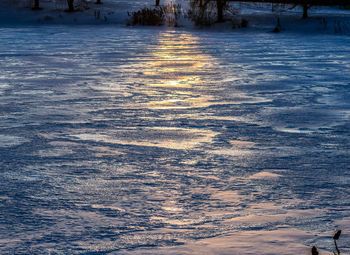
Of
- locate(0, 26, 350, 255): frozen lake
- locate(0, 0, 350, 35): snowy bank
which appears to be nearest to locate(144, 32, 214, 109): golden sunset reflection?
locate(0, 26, 350, 255): frozen lake

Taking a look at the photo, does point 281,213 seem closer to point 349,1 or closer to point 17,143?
point 17,143

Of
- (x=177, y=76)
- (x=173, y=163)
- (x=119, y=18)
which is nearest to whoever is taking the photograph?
(x=173, y=163)

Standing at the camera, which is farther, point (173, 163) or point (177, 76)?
point (177, 76)

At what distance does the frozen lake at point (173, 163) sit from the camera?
2.79m

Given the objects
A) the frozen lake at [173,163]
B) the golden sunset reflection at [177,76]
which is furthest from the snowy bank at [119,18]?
the frozen lake at [173,163]

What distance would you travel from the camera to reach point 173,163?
13.5ft

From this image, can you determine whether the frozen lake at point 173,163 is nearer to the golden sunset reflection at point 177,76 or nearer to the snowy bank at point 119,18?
the golden sunset reflection at point 177,76

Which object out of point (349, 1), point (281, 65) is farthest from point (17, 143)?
point (349, 1)

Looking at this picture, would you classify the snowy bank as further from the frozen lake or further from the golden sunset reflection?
the frozen lake

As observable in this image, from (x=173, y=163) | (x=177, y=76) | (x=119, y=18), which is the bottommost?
(x=173, y=163)

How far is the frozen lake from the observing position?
2.79 metres

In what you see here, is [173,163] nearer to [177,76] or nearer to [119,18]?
[177,76]

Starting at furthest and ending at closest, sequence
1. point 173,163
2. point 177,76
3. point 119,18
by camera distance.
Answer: point 119,18
point 177,76
point 173,163

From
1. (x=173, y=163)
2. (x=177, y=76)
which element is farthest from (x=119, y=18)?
(x=173, y=163)
